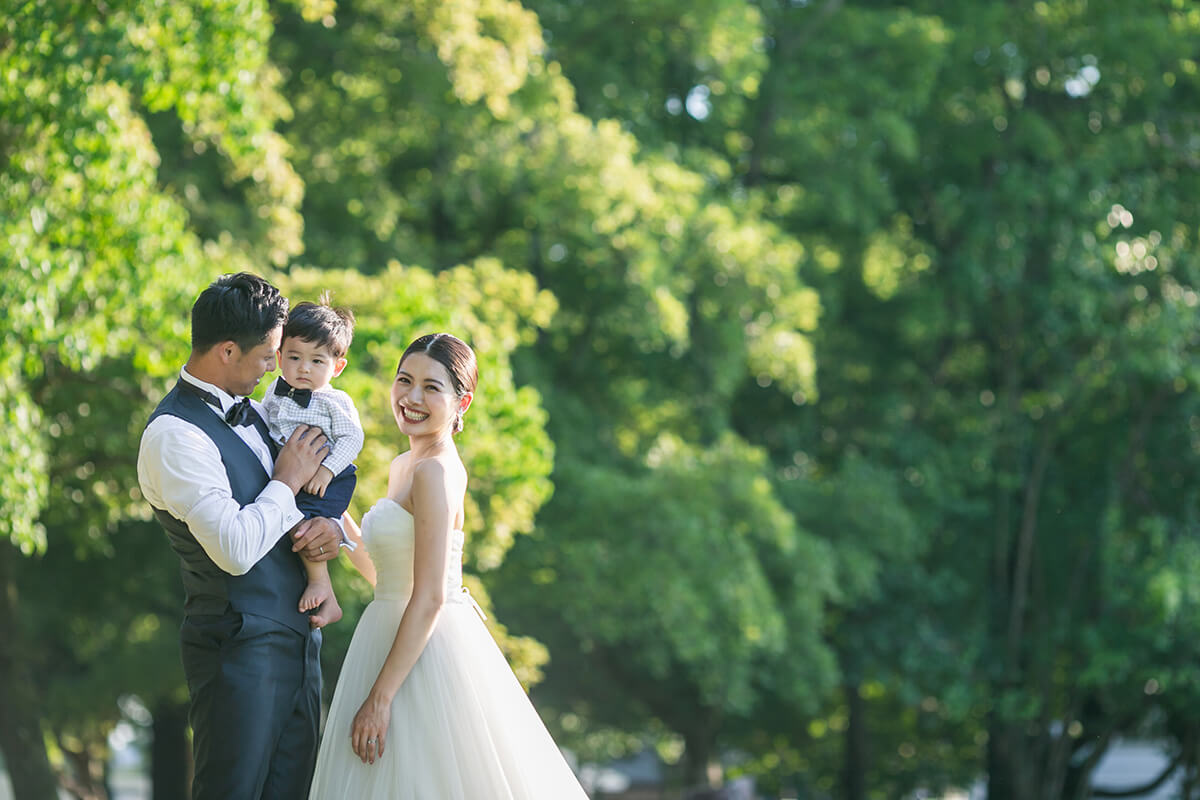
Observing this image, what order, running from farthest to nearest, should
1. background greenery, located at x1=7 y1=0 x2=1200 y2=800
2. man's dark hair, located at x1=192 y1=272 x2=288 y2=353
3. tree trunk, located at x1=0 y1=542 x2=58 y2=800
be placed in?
tree trunk, located at x1=0 y1=542 x2=58 y2=800 → background greenery, located at x1=7 y1=0 x2=1200 y2=800 → man's dark hair, located at x1=192 y1=272 x2=288 y2=353

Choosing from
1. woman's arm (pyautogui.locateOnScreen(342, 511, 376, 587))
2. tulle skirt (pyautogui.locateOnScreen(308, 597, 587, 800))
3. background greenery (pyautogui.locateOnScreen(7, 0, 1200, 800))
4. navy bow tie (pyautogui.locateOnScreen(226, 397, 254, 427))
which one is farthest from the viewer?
background greenery (pyautogui.locateOnScreen(7, 0, 1200, 800))

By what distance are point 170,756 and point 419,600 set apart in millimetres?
Result: 19855

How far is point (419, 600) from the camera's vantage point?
13.8 ft

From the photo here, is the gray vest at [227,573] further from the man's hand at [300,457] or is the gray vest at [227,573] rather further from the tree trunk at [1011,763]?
the tree trunk at [1011,763]

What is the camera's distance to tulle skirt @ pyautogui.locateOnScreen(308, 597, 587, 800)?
4.22m

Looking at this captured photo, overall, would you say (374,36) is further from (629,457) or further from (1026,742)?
(1026,742)

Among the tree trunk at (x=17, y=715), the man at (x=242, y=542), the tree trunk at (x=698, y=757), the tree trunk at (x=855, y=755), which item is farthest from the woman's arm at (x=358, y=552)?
the tree trunk at (x=855, y=755)

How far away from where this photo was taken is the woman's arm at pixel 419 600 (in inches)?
165

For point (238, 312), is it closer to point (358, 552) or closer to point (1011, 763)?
point (358, 552)

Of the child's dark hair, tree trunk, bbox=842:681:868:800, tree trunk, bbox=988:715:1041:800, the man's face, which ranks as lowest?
the man's face

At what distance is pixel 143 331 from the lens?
430 inches

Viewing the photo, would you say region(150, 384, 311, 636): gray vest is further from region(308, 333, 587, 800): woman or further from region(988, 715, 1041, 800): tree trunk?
region(988, 715, 1041, 800): tree trunk

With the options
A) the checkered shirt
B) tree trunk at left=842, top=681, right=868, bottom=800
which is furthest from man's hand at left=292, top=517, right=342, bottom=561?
tree trunk at left=842, top=681, right=868, bottom=800

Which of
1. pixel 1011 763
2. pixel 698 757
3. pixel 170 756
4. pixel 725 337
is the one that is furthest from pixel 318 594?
pixel 170 756
